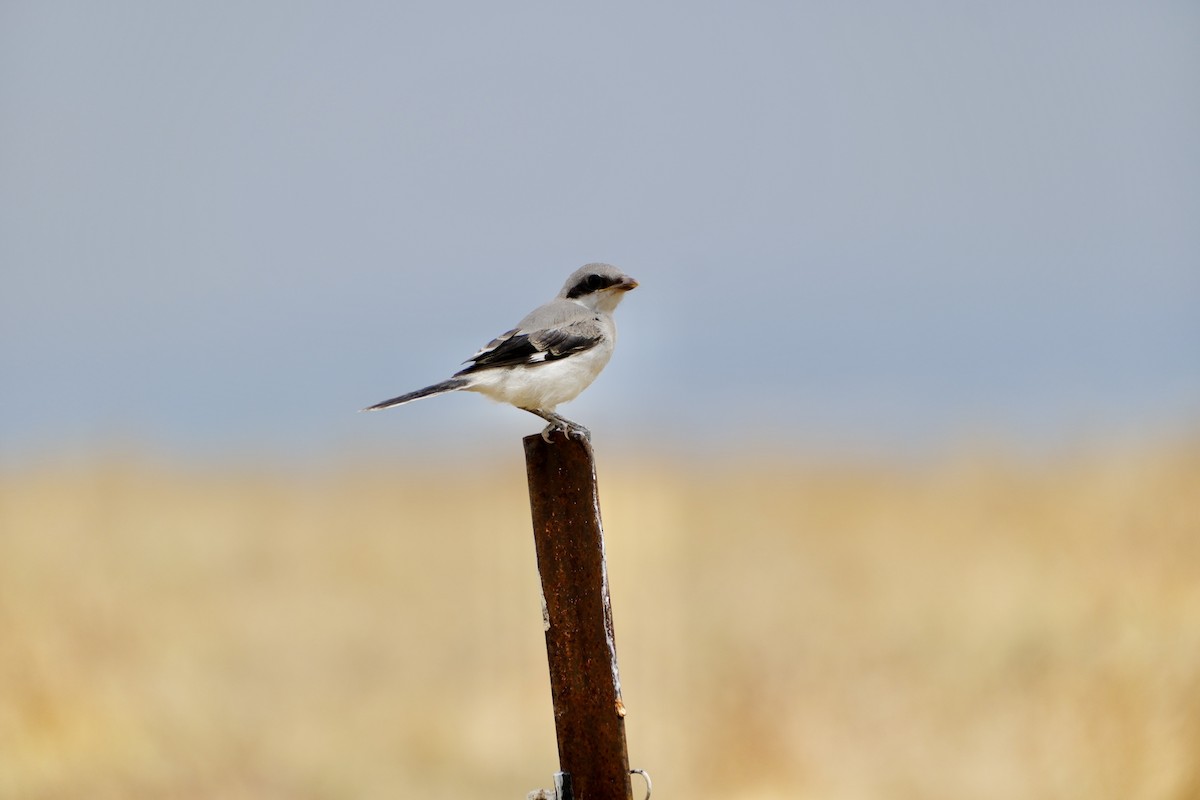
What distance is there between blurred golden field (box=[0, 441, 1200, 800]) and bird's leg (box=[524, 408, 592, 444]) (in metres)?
5.32

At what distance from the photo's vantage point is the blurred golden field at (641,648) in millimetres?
9562

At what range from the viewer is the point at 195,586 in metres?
13.4

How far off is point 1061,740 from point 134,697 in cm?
789

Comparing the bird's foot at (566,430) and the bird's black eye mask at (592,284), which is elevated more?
the bird's black eye mask at (592,284)

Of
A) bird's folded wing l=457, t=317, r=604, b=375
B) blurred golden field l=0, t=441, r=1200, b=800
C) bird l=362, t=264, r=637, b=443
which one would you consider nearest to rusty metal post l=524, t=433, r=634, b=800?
bird l=362, t=264, r=637, b=443

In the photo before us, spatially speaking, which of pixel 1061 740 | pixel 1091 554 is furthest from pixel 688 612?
pixel 1091 554

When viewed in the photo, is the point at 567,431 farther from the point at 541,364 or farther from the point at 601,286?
the point at 601,286

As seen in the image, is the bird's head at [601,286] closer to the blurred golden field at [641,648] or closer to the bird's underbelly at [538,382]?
the bird's underbelly at [538,382]

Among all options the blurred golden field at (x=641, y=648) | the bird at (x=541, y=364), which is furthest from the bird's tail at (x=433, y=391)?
the blurred golden field at (x=641, y=648)

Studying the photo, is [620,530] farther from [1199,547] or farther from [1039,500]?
[1039,500]

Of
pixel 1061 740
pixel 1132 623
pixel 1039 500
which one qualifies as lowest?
pixel 1061 740

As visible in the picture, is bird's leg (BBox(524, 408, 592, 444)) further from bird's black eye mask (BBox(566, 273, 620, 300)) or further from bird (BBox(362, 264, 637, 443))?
bird's black eye mask (BBox(566, 273, 620, 300))

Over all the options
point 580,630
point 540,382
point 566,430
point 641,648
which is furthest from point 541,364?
point 641,648

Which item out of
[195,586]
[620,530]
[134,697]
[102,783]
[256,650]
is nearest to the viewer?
[102,783]
